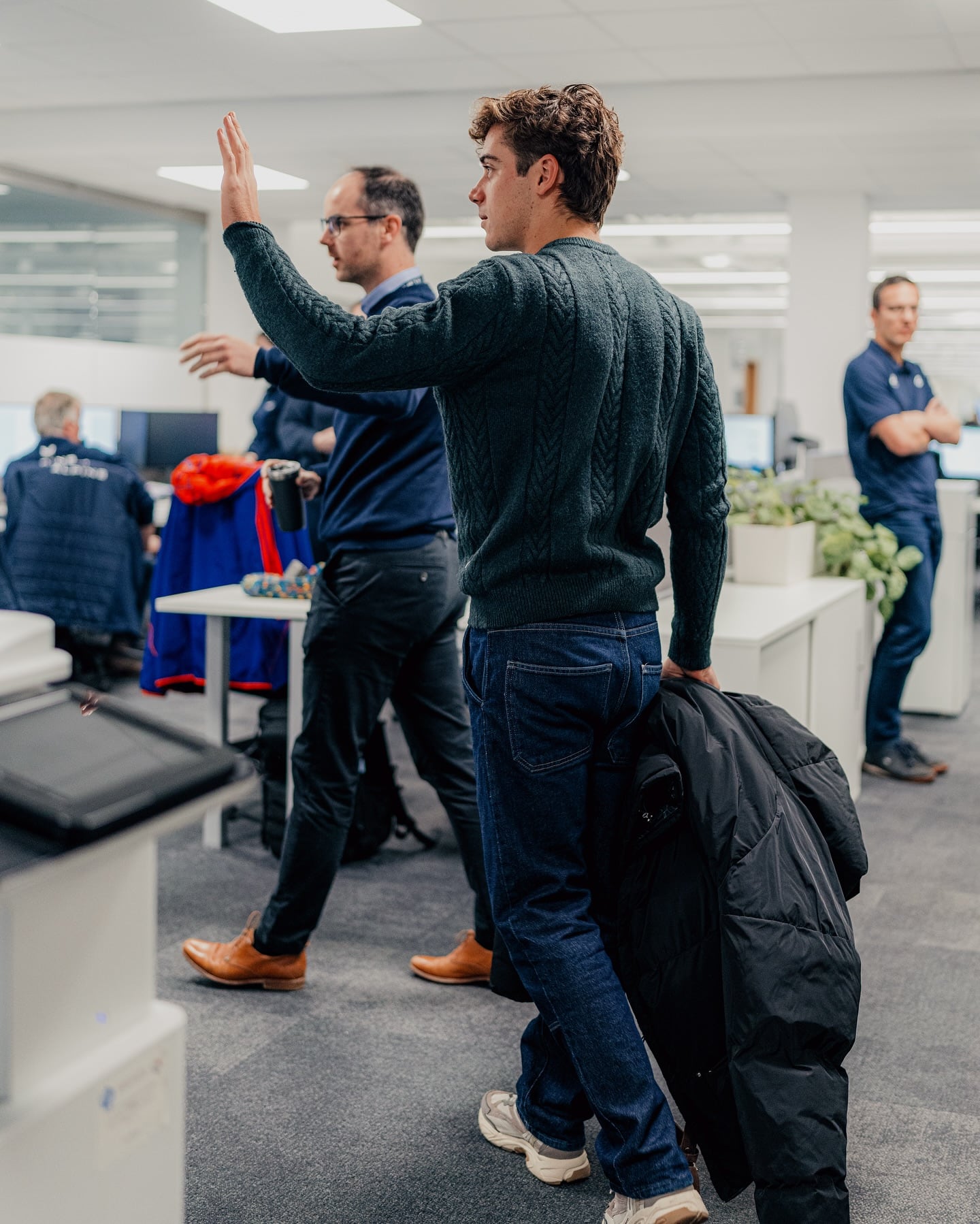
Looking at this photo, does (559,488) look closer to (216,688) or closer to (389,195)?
(389,195)

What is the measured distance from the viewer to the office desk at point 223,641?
2.91 meters

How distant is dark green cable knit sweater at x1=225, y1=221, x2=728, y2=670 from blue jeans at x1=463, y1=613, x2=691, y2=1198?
5 cm

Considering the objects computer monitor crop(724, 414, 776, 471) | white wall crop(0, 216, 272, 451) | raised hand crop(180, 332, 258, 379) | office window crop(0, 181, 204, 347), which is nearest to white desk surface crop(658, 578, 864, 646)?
raised hand crop(180, 332, 258, 379)

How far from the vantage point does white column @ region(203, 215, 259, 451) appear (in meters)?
9.38

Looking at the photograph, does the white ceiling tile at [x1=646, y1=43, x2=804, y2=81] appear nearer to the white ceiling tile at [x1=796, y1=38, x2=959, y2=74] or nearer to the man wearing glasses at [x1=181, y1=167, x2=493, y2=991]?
the white ceiling tile at [x1=796, y1=38, x2=959, y2=74]

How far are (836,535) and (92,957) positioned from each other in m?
3.08

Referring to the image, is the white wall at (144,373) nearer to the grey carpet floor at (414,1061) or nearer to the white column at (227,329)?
the white column at (227,329)

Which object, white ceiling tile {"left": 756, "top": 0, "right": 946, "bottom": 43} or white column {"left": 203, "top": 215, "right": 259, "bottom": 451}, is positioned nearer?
white ceiling tile {"left": 756, "top": 0, "right": 946, "bottom": 43}

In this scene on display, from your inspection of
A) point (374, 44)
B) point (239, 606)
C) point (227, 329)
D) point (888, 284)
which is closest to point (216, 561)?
point (239, 606)

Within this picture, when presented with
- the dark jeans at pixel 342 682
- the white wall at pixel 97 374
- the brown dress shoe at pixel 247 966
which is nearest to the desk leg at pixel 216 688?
the brown dress shoe at pixel 247 966

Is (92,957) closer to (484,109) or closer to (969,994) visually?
(484,109)

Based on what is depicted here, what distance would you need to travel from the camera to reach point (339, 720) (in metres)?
2.20

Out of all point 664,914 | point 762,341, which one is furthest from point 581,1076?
point 762,341

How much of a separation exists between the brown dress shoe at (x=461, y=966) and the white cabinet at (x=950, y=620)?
2719mm
